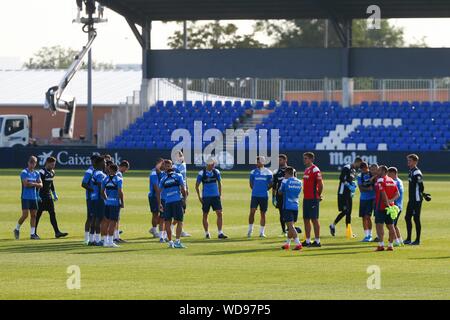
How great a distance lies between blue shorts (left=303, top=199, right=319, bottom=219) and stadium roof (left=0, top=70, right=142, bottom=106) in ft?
220

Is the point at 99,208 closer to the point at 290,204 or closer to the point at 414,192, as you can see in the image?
the point at 290,204

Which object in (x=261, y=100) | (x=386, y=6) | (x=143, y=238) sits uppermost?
(x=386, y=6)

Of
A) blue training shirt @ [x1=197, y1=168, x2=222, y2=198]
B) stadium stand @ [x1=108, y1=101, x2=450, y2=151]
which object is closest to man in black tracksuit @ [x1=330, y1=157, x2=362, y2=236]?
blue training shirt @ [x1=197, y1=168, x2=222, y2=198]

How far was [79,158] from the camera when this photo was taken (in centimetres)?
6391

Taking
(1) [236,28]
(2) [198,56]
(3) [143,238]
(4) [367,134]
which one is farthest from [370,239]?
(1) [236,28]

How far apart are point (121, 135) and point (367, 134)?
14.0m

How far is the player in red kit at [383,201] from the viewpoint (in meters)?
25.1

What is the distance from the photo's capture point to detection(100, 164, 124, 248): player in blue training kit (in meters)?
25.5

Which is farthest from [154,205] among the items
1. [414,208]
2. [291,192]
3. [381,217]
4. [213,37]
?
[213,37]

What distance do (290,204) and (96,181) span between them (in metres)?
4.23

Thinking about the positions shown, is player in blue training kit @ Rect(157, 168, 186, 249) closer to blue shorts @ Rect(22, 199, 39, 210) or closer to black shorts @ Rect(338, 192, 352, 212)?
blue shorts @ Rect(22, 199, 39, 210)
